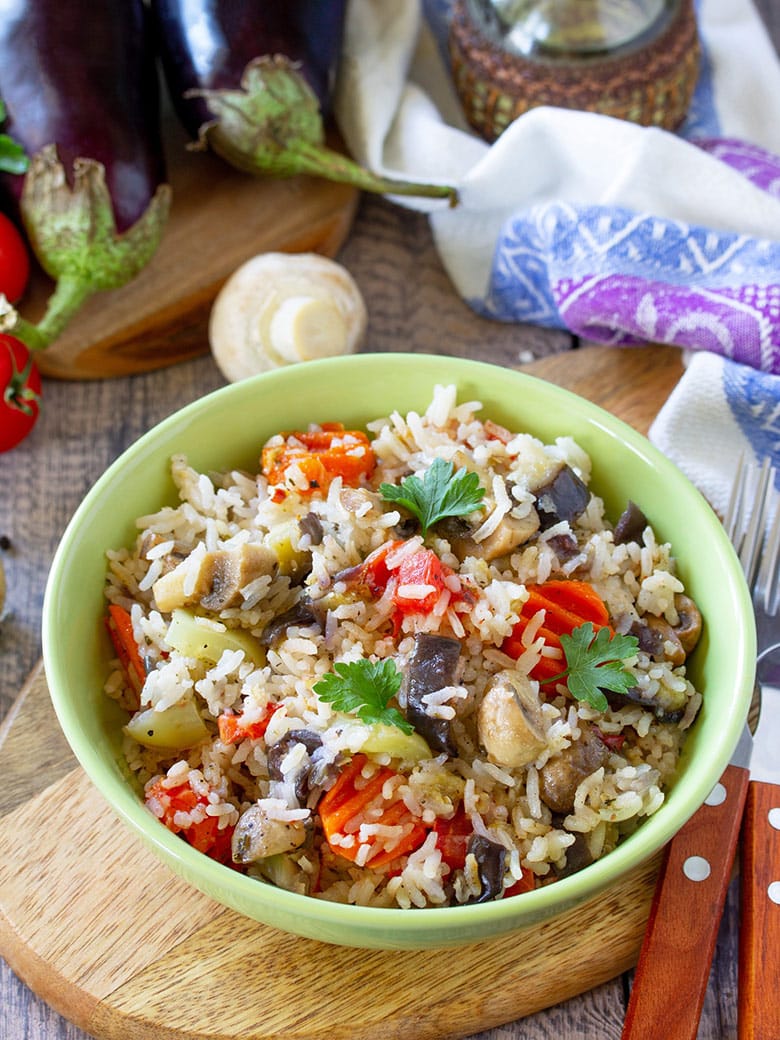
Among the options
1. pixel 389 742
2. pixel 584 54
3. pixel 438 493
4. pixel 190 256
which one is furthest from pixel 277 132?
pixel 389 742

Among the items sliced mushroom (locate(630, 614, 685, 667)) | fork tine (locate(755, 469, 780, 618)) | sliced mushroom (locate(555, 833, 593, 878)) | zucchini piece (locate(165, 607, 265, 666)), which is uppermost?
zucchini piece (locate(165, 607, 265, 666))

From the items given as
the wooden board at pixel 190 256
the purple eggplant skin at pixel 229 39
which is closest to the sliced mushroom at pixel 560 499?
the wooden board at pixel 190 256

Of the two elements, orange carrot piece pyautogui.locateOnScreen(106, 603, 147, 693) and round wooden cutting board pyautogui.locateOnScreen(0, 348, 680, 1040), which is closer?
round wooden cutting board pyautogui.locateOnScreen(0, 348, 680, 1040)

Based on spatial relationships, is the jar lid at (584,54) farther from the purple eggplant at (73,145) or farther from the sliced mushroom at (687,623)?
the sliced mushroom at (687,623)

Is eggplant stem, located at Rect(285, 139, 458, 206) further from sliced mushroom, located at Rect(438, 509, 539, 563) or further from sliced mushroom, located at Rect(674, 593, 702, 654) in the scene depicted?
sliced mushroom, located at Rect(674, 593, 702, 654)

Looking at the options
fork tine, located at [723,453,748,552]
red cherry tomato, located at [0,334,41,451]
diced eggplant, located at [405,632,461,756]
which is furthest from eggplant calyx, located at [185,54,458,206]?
diced eggplant, located at [405,632,461,756]

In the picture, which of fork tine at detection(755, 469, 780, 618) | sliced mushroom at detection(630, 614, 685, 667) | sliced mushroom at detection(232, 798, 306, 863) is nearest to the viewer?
sliced mushroom at detection(232, 798, 306, 863)
